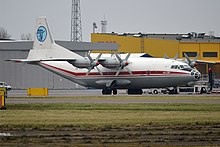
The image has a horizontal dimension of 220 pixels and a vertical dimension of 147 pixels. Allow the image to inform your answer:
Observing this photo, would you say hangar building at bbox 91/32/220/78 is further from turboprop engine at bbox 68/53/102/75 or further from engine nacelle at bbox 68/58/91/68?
engine nacelle at bbox 68/58/91/68

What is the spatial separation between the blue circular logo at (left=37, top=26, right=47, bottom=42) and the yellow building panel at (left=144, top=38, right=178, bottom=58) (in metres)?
43.5

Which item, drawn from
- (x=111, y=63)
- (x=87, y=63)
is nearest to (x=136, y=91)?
(x=111, y=63)

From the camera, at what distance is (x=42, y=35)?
3145 inches

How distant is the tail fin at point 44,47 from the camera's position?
79.1 m

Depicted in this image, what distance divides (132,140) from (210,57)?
325 feet

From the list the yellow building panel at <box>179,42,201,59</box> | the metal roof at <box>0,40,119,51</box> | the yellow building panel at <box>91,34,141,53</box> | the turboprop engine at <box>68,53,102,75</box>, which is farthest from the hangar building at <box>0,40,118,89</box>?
the turboprop engine at <box>68,53,102,75</box>

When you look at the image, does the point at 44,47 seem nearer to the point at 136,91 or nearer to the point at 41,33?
the point at 41,33

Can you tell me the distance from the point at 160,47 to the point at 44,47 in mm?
44371

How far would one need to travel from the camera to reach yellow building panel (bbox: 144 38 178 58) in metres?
121

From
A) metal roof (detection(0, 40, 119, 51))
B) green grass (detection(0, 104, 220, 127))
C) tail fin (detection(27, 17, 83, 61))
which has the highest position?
metal roof (detection(0, 40, 119, 51))

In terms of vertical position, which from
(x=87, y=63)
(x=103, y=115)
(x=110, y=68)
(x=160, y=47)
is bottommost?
(x=103, y=115)

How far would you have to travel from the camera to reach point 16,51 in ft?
343

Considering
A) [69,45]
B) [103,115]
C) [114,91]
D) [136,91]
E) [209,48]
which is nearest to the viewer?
[103,115]

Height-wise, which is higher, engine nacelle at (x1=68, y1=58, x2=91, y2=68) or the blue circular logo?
the blue circular logo
